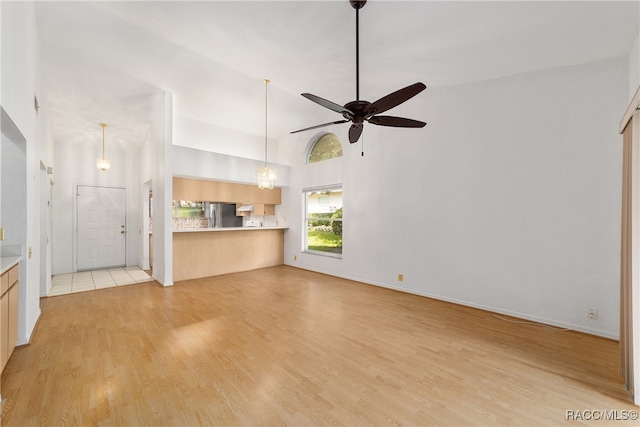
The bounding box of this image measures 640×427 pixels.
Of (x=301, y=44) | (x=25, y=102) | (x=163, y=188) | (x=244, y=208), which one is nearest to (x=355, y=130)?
(x=301, y=44)

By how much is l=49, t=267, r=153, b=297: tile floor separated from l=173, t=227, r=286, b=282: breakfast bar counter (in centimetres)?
88

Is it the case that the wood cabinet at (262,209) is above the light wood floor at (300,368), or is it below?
above

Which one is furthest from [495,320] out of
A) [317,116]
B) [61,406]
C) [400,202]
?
[317,116]

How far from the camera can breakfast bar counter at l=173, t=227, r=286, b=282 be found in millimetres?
5344

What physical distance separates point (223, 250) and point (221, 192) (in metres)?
1.35

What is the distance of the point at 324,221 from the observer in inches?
248

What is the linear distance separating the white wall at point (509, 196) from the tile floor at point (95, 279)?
16.1ft

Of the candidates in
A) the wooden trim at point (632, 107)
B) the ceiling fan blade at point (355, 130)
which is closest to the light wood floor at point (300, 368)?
the wooden trim at point (632, 107)

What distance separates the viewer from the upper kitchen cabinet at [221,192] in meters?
5.67

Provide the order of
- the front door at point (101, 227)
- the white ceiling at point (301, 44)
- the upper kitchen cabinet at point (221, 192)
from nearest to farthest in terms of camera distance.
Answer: the white ceiling at point (301, 44) < the upper kitchen cabinet at point (221, 192) < the front door at point (101, 227)

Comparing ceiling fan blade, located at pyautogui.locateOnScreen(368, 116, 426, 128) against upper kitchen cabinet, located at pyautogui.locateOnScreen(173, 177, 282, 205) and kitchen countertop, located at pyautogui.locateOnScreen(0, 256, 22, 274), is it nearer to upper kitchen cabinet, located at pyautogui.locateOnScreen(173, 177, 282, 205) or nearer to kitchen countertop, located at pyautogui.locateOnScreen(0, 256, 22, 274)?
kitchen countertop, located at pyautogui.locateOnScreen(0, 256, 22, 274)

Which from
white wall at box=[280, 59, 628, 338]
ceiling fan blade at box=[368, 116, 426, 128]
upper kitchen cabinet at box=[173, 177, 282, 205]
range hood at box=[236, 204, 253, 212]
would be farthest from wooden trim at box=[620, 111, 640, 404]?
range hood at box=[236, 204, 253, 212]

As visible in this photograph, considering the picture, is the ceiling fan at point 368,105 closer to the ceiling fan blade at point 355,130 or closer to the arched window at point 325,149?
the ceiling fan blade at point 355,130

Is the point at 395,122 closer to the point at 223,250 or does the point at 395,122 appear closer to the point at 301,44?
the point at 301,44
